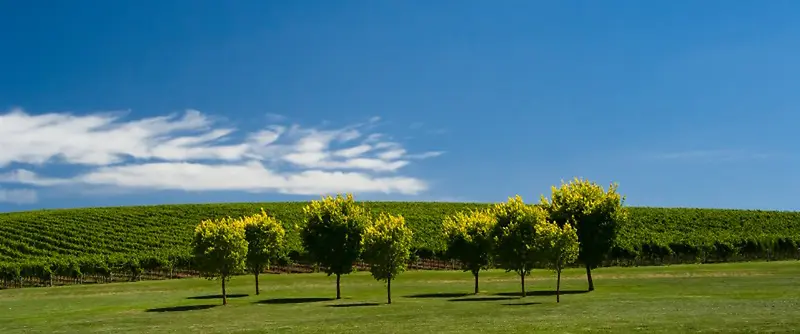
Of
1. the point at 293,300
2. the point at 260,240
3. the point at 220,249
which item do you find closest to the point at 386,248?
the point at 293,300

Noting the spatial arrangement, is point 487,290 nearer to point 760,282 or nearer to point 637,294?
point 637,294

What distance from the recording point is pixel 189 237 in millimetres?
121188

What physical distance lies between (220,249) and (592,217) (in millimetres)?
31731

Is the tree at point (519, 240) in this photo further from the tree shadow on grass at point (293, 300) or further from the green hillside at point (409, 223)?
the green hillside at point (409, 223)

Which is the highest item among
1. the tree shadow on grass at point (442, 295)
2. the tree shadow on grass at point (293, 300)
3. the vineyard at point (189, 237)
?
the vineyard at point (189, 237)

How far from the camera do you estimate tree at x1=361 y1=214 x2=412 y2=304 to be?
52344mm

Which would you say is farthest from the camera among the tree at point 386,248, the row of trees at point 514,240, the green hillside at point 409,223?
the green hillside at point 409,223

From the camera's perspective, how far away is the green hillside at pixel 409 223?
11181 cm

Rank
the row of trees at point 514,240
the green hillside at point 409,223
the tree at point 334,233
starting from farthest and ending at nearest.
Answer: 1. the green hillside at point 409,223
2. the tree at point 334,233
3. the row of trees at point 514,240

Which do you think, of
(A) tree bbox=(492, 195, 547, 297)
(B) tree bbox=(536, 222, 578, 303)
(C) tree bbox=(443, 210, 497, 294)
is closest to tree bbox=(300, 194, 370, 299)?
(C) tree bbox=(443, 210, 497, 294)

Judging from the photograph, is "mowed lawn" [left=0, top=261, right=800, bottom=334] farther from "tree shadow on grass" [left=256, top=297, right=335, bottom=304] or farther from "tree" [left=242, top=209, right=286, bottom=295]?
"tree" [left=242, top=209, right=286, bottom=295]

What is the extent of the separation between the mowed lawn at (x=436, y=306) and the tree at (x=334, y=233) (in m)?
2.83

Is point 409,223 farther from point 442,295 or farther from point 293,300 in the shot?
point 293,300

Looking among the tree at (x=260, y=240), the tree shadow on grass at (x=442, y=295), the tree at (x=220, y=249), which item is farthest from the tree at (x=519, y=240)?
the tree at (x=260, y=240)
